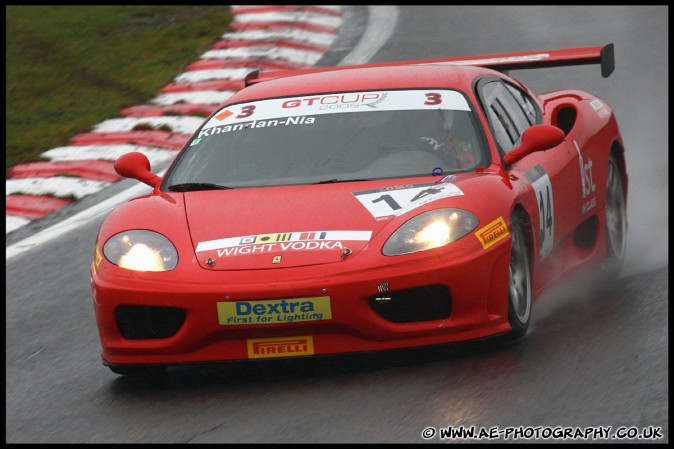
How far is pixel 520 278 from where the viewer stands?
575 cm

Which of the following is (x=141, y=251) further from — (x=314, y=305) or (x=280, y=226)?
(x=314, y=305)

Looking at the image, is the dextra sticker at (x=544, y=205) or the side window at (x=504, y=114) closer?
the dextra sticker at (x=544, y=205)

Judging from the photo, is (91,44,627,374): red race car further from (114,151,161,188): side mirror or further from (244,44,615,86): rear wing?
(244,44,615,86): rear wing

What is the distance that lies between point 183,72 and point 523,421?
9170 mm

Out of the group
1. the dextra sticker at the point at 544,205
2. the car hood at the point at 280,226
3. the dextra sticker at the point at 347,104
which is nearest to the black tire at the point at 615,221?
the dextra sticker at the point at 544,205

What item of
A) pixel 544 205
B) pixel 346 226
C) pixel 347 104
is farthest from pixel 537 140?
pixel 346 226

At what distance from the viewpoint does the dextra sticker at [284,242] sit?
17.5 ft

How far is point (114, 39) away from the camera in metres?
14.8

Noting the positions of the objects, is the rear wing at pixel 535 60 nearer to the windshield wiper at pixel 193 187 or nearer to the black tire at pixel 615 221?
the black tire at pixel 615 221

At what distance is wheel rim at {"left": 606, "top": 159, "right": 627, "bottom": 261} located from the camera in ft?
24.0

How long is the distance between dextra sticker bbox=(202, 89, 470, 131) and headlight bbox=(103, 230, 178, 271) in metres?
1.16

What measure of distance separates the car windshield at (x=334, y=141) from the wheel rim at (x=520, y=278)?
48 cm

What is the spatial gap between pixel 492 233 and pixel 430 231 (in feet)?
0.82

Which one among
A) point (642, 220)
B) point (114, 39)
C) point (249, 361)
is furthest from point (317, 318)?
point (114, 39)
